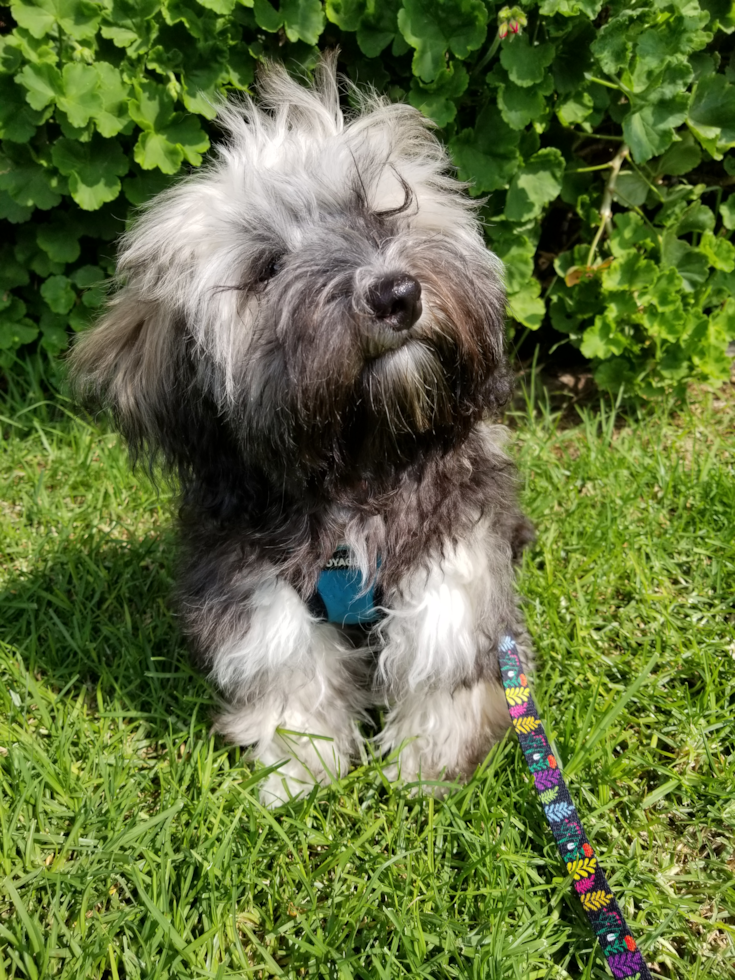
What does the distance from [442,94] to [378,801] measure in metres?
2.42

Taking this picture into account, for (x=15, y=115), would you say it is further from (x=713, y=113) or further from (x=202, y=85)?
(x=713, y=113)

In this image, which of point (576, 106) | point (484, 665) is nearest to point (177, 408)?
point (484, 665)

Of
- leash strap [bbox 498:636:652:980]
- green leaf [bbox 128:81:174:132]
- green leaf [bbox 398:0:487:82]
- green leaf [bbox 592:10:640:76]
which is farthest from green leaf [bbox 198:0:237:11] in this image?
leash strap [bbox 498:636:652:980]

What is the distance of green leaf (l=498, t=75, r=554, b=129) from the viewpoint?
9.32 feet

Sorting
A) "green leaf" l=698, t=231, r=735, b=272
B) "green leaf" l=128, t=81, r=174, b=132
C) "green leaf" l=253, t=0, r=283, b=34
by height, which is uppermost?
"green leaf" l=253, t=0, r=283, b=34

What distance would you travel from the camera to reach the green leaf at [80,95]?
2.88m

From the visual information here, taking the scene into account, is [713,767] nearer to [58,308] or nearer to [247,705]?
[247,705]

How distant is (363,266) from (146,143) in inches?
71.0

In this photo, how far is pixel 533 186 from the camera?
312 centimetres

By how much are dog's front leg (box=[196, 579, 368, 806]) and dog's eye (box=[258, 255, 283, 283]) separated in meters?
0.74

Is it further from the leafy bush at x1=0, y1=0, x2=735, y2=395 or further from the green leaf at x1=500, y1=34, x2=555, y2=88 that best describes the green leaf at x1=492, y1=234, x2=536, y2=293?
the green leaf at x1=500, y1=34, x2=555, y2=88

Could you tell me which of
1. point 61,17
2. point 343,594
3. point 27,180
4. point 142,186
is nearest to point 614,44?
point 142,186

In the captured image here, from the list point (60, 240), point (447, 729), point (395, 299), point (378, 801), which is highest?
point (395, 299)

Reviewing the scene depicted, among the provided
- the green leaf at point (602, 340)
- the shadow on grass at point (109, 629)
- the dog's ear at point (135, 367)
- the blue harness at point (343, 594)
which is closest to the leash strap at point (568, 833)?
the blue harness at point (343, 594)
